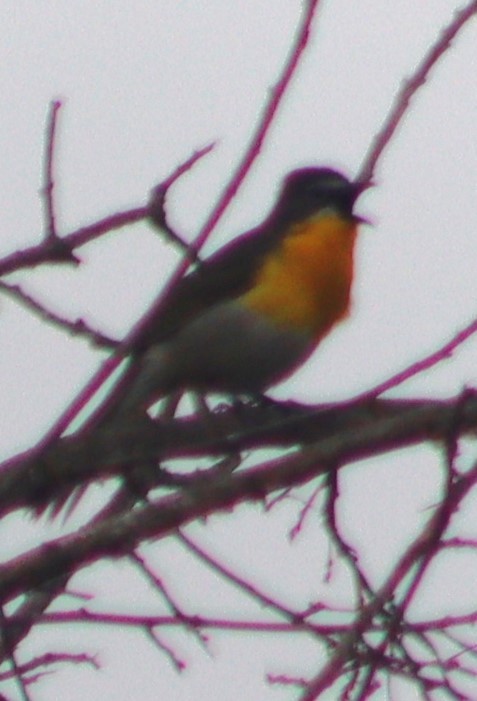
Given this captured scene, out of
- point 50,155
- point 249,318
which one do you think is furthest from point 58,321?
point 249,318

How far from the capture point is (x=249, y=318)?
6.09m

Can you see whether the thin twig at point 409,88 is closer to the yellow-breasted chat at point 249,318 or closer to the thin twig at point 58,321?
the thin twig at point 58,321

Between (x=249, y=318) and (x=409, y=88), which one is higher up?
(x=249, y=318)

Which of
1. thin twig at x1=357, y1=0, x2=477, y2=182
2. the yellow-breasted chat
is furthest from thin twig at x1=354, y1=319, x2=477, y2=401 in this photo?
the yellow-breasted chat

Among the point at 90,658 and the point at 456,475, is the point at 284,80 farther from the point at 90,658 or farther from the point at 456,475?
the point at 90,658

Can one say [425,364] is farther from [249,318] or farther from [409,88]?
[249,318]

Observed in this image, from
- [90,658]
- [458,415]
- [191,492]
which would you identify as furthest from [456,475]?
[90,658]

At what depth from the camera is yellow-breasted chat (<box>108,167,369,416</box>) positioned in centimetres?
605

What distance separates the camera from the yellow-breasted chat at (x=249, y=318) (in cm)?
605

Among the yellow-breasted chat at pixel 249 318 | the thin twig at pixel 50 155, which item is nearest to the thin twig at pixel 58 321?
the thin twig at pixel 50 155

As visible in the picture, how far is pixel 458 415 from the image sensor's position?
107 inches

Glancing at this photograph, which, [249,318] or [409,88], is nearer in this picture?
[409,88]

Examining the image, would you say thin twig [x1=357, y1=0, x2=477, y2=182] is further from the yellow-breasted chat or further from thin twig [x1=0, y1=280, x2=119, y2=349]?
the yellow-breasted chat

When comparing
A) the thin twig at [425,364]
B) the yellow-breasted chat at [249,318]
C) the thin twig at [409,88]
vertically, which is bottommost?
the thin twig at [425,364]
